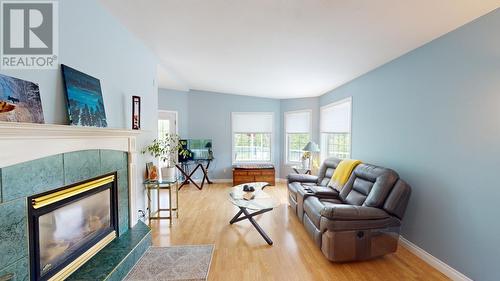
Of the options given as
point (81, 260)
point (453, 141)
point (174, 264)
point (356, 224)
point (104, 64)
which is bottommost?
point (174, 264)

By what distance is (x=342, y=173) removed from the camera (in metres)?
3.77

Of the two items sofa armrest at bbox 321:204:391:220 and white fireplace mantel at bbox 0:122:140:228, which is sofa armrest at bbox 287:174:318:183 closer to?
sofa armrest at bbox 321:204:391:220

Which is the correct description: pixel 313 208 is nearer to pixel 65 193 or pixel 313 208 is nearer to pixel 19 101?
pixel 65 193

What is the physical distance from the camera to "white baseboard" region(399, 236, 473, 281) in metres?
2.28

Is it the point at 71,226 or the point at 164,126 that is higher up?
the point at 164,126

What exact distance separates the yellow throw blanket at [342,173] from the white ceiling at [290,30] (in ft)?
4.98

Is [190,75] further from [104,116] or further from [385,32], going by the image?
[385,32]

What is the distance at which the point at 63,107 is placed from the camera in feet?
6.31

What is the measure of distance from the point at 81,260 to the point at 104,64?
191 cm

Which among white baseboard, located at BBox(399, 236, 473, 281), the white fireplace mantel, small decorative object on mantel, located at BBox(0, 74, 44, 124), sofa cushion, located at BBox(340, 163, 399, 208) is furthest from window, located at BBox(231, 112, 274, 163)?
small decorative object on mantel, located at BBox(0, 74, 44, 124)

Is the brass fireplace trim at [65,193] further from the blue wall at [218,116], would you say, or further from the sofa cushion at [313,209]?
the blue wall at [218,116]

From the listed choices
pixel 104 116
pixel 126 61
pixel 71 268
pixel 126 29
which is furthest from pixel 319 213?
pixel 126 29

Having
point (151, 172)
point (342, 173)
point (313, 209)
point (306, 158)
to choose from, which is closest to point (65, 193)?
point (151, 172)

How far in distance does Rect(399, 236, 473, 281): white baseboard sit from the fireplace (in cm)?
342
